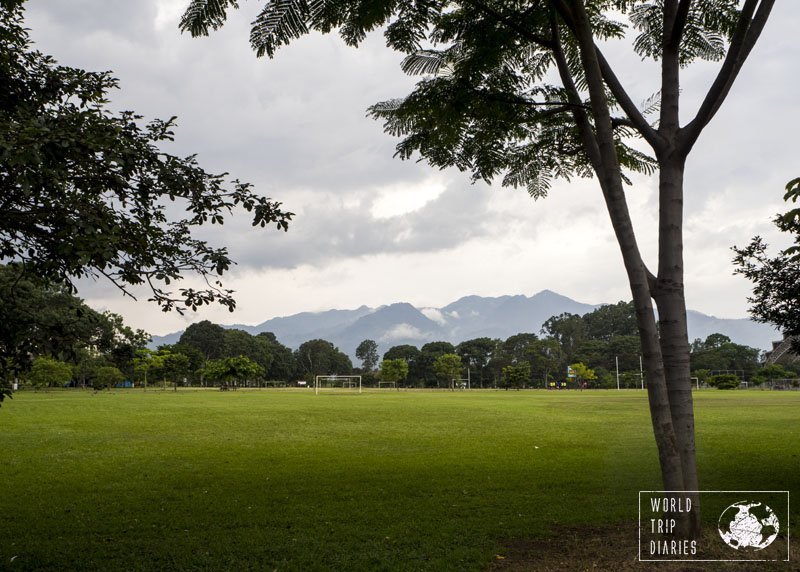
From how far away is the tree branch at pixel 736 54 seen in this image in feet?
22.1

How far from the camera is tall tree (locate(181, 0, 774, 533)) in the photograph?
22.1ft

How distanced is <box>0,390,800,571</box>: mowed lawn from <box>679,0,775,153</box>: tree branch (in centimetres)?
572

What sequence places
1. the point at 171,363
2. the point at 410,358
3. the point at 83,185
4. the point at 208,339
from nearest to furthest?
the point at 83,185 → the point at 171,363 → the point at 208,339 → the point at 410,358

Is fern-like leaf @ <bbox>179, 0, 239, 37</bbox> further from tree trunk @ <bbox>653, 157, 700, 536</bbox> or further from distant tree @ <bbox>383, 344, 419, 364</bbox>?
distant tree @ <bbox>383, 344, 419, 364</bbox>

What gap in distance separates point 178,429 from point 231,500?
14.3 meters

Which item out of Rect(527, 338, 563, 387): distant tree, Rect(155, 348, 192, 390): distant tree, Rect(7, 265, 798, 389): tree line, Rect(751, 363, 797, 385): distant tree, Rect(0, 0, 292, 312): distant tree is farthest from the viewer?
Rect(527, 338, 563, 387): distant tree

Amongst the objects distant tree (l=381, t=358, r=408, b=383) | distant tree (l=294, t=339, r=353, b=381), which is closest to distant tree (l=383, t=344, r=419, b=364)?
distant tree (l=294, t=339, r=353, b=381)

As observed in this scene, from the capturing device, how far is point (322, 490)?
1120 cm

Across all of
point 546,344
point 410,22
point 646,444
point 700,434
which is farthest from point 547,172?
point 546,344

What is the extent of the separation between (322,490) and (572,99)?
802 centimetres

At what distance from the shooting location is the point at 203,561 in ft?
23.2

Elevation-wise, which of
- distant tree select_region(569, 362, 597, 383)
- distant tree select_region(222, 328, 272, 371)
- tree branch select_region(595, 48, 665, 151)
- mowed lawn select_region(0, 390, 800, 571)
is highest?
tree branch select_region(595, 48, 665, 151)
